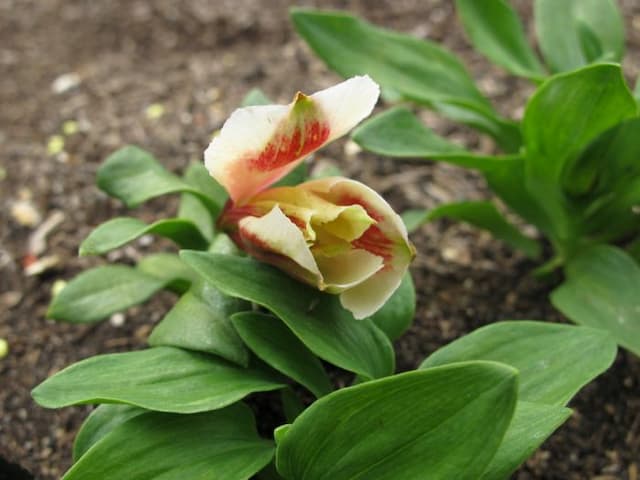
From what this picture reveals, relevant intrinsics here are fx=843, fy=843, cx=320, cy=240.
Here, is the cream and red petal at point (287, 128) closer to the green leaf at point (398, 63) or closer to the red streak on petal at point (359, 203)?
the red streak on petal at point (359, 203)

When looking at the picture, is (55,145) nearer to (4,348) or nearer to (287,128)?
(4,348)

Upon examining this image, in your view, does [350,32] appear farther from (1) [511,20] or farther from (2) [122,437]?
(2) [122,437]

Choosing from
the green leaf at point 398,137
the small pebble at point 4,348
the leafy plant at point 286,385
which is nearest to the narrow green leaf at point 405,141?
the green leaf at point 398,137

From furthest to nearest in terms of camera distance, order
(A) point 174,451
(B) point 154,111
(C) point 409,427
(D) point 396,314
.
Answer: (B) point 154,111 < (D) point 396,314 < (A) point 174,451 < (C) point 409,427

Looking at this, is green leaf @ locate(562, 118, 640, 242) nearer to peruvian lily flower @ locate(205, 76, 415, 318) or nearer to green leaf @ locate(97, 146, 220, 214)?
peruvian lily flower @ locate(205, 76, 415, 318)

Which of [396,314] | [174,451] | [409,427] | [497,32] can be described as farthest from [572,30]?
[174,451]

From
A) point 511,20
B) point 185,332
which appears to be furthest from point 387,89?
point 185,332
